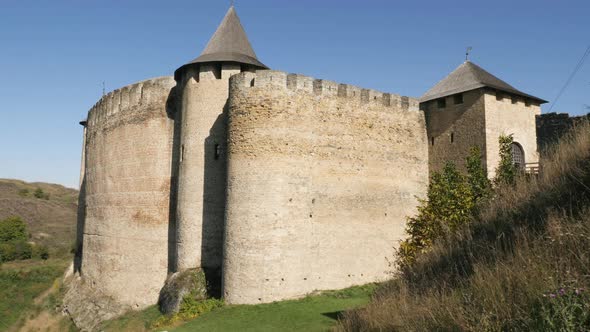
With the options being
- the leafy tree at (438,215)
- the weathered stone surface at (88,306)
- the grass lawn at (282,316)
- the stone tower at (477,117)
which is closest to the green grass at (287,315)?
the grass lawn at (282,316)

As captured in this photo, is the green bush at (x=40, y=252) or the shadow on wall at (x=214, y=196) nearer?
the shadow on wall at (x=214, y=196)

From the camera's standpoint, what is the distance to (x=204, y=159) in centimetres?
1756

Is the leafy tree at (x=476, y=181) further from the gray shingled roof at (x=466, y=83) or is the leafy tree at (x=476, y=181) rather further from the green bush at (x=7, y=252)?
the green bush at (x=7, y=252)

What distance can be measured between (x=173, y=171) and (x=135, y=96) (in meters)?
4.24

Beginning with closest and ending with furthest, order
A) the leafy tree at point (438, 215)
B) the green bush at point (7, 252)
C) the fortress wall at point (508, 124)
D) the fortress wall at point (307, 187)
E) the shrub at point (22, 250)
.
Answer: the leafy tree at point (438, 215) < the fortress wall at point (307, 187) < the fortress wall at point (508, 124) < the green bush at point (7, 252) < the shrub at point (22, 250)

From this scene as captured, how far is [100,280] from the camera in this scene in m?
22.2

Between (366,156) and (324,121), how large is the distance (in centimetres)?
227

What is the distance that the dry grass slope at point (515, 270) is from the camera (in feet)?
15.1

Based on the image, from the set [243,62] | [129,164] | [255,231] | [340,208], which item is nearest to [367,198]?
[340,208]

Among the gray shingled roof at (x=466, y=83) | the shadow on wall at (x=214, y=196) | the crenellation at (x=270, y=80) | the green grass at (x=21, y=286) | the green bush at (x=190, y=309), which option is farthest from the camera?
the green grass at (x=21, y=286)

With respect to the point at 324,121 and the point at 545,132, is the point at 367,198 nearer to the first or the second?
the point at 324,121

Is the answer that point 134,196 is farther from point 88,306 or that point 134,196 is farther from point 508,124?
point 508,124

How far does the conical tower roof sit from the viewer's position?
17.5 meters

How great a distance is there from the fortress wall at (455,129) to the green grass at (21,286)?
891 inches
